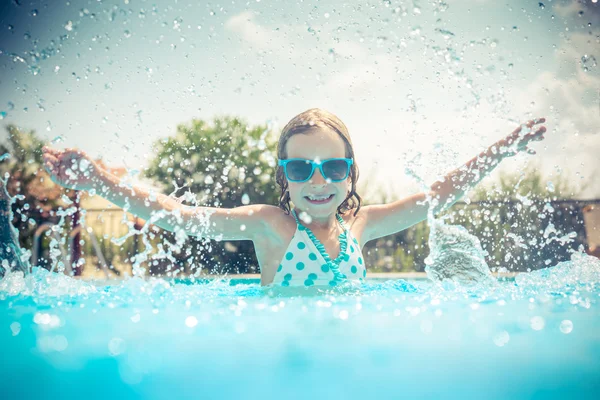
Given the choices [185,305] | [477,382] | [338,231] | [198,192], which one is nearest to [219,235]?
[338,231]

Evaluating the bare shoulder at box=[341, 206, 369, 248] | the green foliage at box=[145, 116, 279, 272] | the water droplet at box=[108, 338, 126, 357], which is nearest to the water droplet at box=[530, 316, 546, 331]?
the water droplet at box=[108, 338, 126, 357]

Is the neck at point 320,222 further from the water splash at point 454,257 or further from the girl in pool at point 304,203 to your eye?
the water splash at point 454,257

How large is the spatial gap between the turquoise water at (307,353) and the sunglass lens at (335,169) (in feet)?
5.42

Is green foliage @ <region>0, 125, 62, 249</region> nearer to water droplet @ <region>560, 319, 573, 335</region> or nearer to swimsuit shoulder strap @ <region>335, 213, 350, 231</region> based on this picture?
swimsuit shoulder strap @ <region>335, 213, 350, 231</region>

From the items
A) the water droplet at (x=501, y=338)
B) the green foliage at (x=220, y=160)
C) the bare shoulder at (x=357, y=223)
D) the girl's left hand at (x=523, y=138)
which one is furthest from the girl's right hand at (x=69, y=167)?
the green foliage at (x=220, y=160)

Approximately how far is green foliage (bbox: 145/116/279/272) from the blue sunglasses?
23.4 feet

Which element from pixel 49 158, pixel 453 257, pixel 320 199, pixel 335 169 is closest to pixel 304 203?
pixel 320 199

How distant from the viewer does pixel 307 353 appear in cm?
111

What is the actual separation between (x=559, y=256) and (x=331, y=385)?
1061 centimetres

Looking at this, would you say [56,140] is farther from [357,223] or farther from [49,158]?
[357,223]

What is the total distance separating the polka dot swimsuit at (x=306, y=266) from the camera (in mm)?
3191

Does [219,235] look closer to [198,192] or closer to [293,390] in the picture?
[293,390]

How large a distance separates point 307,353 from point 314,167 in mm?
2095

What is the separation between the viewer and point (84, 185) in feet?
9.54
